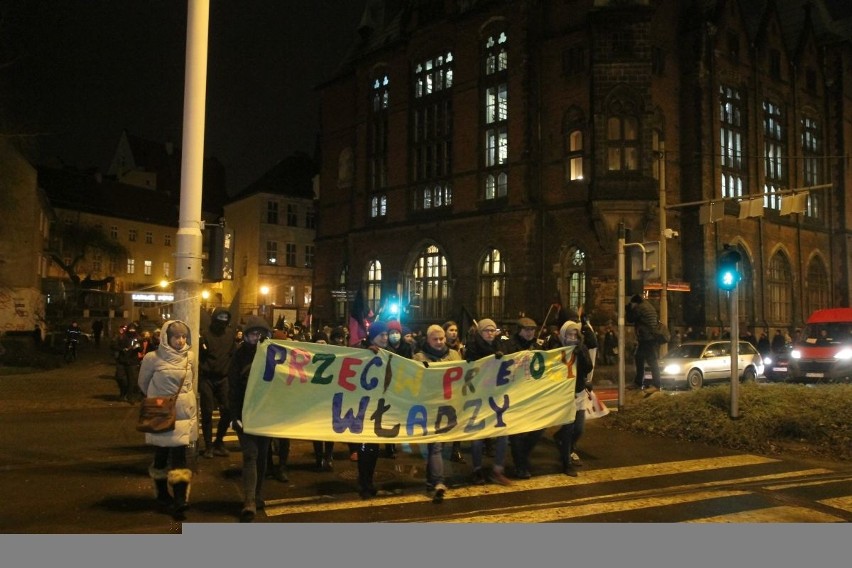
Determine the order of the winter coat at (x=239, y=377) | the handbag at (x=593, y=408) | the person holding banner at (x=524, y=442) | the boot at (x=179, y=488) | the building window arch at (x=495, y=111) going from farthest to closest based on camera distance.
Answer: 1. the building window arch at (x=495, y=111)
2. the handbag at (x=593, y=408)
3. the person holding banner at (x=524, y=442)
4. the winter coat at (x=239, y=377)
5. the boot at (x=179, y=488)

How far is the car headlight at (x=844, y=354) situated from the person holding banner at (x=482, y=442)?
53.5ft

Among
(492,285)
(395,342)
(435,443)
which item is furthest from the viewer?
(492,285)

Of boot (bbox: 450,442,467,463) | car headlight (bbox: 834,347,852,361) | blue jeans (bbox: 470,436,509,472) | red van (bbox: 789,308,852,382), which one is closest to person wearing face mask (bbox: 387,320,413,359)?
blue jeans (bbox: 470,436,509,472)

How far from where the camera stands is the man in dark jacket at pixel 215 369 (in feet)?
31.0

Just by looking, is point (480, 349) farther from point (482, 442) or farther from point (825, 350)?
point (825, 350)

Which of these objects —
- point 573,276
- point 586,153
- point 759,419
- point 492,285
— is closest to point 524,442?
point 759,419

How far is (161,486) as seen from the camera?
6945 mm

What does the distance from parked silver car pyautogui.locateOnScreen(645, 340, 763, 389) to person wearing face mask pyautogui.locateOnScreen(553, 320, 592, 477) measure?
11.4 meters

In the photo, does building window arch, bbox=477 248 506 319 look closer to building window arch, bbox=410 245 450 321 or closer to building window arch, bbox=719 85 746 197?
building window arch, bbox=410 245 450 321

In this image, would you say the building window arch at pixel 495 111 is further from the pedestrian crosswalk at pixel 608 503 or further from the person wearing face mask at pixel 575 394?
the pedestrian crosswalk at pixel 608 503

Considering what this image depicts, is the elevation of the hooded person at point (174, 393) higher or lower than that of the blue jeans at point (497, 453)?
higher

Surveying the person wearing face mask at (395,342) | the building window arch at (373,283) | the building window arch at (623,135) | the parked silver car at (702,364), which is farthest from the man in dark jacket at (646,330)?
the building window arch at (373,283)

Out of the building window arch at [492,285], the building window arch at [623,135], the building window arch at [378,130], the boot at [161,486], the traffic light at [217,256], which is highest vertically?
the building window arch at [378,130]

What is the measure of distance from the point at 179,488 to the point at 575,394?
4836 millimetres
